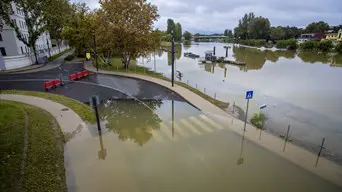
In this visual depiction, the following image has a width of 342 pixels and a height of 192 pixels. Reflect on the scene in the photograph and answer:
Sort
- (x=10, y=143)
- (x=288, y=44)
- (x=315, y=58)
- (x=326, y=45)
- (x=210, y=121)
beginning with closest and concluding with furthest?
(x=10, y=143) < (x=210, y=121) < (x=315, y=58) < (x=326, y=45) < (x=288, y=44)

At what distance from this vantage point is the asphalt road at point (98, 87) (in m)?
16.4

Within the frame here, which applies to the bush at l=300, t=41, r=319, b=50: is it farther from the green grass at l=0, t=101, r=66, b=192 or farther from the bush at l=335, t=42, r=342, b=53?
the green grass at l=0, t=101, r=66, b=192

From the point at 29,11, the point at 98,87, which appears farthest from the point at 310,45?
the point at 29,11

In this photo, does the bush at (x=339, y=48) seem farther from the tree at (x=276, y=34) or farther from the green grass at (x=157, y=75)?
the green grass at (x=157, y=75)

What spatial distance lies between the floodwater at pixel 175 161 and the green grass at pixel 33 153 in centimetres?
50

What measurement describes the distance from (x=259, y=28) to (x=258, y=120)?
3959 inches

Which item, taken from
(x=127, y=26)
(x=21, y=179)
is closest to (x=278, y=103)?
(x=21, y=179)

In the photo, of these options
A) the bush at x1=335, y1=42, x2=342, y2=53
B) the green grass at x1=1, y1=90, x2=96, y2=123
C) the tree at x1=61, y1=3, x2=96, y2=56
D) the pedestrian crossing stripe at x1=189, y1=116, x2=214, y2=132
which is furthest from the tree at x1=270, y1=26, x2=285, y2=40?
the green grass at x1=1, y1=90, x2=96, y2=123

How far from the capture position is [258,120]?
12180 millimetres

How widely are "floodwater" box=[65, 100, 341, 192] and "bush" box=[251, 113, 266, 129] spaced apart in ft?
8.00

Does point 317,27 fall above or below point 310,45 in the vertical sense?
above

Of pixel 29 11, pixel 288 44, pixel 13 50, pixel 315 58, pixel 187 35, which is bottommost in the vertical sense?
pixel 315 58

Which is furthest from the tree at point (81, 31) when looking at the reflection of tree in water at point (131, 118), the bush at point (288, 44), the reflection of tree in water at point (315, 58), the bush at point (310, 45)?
the bush at point (288, 44)

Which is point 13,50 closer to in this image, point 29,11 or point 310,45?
point 29,11
